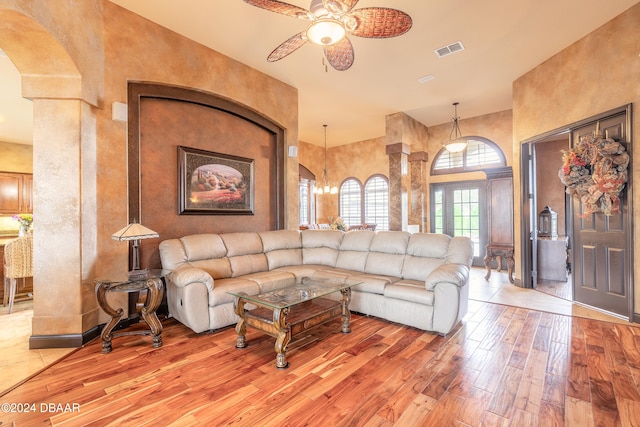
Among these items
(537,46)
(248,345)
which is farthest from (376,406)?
(537,46)

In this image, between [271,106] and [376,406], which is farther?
[271,106]

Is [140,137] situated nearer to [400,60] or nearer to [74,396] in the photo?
[74,396]

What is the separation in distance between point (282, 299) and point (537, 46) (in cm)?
482

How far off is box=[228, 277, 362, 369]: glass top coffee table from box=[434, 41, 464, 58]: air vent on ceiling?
3.44 metres

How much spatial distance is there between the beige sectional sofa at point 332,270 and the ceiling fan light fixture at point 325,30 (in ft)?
8.14

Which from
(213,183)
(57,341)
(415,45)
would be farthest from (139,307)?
(415,45)

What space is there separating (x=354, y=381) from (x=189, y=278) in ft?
6.13

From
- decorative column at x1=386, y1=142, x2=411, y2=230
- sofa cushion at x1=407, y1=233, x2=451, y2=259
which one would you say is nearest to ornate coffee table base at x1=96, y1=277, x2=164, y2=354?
sofa cushion at x1=407, y1=233, x2=451, y2=259

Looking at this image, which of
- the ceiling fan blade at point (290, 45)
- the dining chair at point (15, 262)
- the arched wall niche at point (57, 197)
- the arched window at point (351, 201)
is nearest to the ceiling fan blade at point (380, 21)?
the ceiling fan blade at point (290, 45)

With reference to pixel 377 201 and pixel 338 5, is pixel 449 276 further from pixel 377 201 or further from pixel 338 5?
pixel 377 201

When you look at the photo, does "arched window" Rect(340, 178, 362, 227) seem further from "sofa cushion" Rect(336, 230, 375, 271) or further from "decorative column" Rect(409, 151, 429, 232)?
"sofa cushion" Rect(336, 230, 375, 271)

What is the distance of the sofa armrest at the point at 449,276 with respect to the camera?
3.01m

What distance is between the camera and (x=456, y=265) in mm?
3287

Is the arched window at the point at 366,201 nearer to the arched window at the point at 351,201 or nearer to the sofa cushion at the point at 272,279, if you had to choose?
the arched window at the point at 351,201
